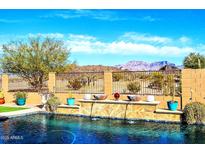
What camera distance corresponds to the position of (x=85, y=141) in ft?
38.0

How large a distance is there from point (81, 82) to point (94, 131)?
8.76 m

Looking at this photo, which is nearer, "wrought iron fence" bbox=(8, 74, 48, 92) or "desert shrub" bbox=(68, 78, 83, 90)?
"desert shrub" bbox=(68, 78, 83, 90)

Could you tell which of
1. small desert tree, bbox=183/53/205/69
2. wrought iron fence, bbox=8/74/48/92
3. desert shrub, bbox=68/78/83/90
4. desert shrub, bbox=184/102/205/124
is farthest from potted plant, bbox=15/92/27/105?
small desert tree, bbox=183/53/205/69

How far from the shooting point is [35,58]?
2414 cm

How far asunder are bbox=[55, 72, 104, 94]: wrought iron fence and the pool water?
4.79 metres

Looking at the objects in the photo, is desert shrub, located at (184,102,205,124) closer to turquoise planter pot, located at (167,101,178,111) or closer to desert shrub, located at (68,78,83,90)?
turquoise planter pot, located at (167,101,178,111)

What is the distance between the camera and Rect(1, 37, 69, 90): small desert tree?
79.2 ft

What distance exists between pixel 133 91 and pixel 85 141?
26.7ft

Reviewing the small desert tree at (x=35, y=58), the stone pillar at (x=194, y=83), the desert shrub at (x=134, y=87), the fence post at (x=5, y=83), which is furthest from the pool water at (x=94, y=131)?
the small desert tree at (x=35, y=58)

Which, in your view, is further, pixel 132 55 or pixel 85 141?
pixel 132 55

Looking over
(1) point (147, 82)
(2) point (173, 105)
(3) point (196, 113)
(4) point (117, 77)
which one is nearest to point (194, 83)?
(2) point (173, 105)

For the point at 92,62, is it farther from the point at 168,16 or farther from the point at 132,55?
the point at 168,16
